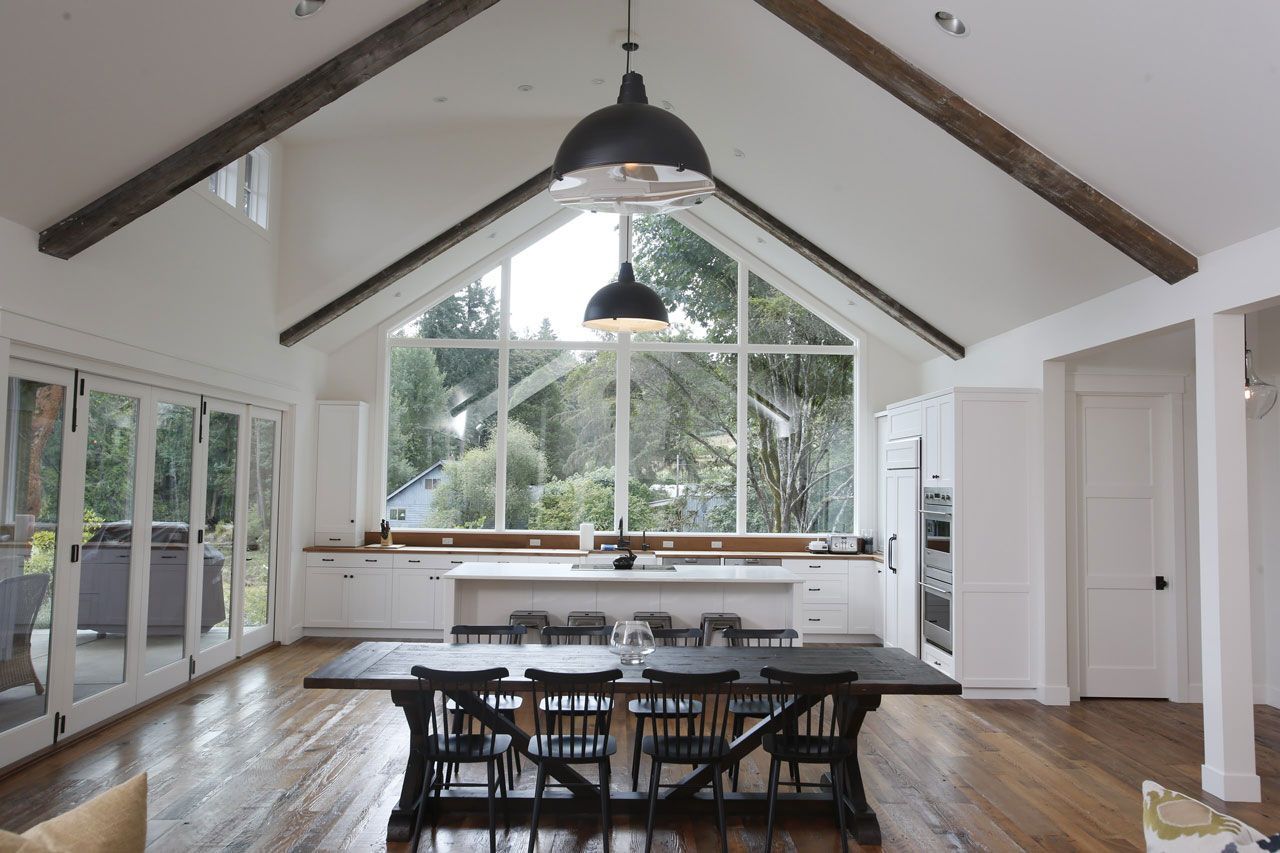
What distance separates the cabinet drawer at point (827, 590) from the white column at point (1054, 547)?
2.27 m

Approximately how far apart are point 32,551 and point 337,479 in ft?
12.8

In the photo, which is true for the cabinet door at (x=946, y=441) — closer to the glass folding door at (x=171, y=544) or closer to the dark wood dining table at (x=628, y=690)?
the dark wood dining table at (x=628, y=690)

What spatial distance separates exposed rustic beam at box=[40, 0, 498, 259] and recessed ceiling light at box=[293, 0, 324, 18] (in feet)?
1.81

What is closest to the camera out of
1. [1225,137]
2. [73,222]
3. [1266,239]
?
[1225,137]

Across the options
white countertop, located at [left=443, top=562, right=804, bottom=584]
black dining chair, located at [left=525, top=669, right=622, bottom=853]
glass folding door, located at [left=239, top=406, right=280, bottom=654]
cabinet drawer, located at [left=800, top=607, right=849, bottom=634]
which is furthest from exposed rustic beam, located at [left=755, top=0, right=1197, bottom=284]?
glass folding door, located at [left=239, top=406, right=280, bottom=654]

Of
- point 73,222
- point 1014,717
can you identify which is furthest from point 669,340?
point 73,222

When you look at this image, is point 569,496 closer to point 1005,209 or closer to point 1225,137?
point 1005,209

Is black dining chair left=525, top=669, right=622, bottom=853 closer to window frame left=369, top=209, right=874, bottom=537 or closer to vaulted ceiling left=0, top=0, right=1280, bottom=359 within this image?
vaulted ceiling left=0, top=0, right=1280, bottom=359

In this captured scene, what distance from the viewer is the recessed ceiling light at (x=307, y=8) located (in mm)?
4086

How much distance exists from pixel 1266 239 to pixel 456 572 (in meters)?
5.03

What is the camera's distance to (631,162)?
2871mm

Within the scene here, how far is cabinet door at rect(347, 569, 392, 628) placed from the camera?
8.20 m

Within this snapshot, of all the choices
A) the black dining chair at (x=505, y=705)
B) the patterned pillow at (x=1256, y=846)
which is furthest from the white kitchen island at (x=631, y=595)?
the patterned pillow at (x=1256, y=846)

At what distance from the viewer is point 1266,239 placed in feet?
13.3
